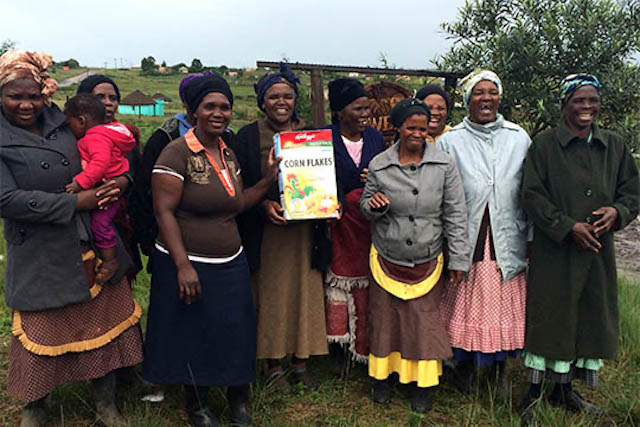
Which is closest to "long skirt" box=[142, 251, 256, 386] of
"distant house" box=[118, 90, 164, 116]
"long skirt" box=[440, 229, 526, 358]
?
"long skirt" box=[440, 229, 526, 358]

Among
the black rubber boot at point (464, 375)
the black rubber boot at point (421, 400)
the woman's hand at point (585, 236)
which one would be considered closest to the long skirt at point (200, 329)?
the black rubber boot at point (421, 400)

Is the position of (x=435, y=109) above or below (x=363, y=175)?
above

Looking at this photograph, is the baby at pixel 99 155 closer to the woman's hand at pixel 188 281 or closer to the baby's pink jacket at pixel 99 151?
the baby's pink jacket at pixel 99 151

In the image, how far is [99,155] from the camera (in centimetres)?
285

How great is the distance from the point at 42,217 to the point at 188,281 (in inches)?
31.5

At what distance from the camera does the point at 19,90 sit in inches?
107

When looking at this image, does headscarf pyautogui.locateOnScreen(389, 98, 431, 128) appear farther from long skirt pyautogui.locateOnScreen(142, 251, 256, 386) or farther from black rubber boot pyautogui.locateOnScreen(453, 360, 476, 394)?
black rubber boot pyautogui.locateOnScreen(453, 360, 476, 394)

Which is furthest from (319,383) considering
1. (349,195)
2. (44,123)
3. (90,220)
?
(44,123)

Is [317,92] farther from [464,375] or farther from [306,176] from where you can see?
[464,375]

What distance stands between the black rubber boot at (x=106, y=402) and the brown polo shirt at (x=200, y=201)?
0.95 metres

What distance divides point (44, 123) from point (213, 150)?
2.96ft

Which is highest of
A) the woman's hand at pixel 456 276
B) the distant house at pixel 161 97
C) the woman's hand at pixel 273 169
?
the distant house at pixel 161 97

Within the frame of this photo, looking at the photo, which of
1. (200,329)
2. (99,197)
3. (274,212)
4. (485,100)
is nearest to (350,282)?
(274,212)

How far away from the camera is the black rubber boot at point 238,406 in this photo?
320 centimetres
